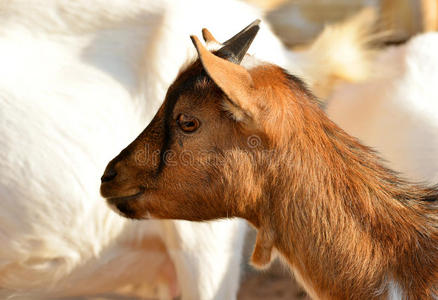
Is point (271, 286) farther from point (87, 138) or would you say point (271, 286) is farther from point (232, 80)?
point (232, 80)

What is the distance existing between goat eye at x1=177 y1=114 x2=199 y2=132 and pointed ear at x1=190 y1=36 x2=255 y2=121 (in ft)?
0.29

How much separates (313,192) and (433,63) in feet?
4.97

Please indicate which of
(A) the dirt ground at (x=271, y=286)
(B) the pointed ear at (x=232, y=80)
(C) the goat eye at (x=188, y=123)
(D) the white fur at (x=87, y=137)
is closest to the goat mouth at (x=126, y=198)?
(C) the goat eye at (x=188, y=123)

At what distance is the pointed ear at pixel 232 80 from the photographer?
1.54 metres

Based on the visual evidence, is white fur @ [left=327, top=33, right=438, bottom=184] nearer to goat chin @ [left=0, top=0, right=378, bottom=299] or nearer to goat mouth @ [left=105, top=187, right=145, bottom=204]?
goat chin @ [left=0, top=0, right=378, bottom=299]

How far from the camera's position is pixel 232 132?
1673 mm

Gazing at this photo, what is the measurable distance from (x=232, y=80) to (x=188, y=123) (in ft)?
0.57

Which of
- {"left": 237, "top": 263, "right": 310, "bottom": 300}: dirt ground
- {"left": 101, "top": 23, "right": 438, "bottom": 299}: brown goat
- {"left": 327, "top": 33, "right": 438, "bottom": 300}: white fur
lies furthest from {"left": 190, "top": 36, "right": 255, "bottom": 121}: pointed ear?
{"left": 237, "top": 263, "right": 310, "bottom": 300}: dirt ground

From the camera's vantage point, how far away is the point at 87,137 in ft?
7.95

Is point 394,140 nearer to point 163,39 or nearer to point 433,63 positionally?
point 433,63

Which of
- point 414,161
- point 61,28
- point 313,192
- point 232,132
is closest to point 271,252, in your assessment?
point 313,192

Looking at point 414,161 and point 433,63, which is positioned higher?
point 433,63

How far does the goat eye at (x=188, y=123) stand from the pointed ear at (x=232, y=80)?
9cm

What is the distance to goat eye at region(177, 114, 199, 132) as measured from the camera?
5.55 feet
